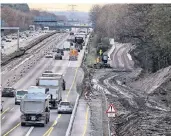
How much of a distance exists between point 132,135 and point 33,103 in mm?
6481

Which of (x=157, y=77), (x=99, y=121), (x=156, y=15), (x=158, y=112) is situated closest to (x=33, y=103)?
(x=99, y=121)

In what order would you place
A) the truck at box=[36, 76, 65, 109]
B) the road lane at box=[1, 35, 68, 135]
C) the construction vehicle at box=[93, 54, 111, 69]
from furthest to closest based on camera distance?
the construction vehicle at box=[93, 54, 111, 69] → the truck at box=[36, 76, 65, 109] → the road lane at box=[1, 35, 68, 135]

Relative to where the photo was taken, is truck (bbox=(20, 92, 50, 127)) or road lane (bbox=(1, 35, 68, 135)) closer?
truck (bbox=(20, 92, 50, 127))

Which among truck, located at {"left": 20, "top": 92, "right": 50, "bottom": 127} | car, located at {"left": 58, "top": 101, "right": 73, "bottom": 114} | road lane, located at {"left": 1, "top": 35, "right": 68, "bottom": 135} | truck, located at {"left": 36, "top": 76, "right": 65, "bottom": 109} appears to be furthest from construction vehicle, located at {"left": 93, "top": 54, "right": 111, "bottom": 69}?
truck, located at {"left": 20, "top": 92, "right": 50, "bottom": 127}

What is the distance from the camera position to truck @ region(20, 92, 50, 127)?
32.5 metres

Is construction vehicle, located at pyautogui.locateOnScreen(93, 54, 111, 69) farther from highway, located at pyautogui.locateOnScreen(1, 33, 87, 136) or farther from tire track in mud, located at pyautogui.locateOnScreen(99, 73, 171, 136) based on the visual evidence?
tire track in mud, located at pyautogui.locateOnScreen(99, 73, 171, 136)

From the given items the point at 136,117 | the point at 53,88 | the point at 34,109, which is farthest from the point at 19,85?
the point at 34,109

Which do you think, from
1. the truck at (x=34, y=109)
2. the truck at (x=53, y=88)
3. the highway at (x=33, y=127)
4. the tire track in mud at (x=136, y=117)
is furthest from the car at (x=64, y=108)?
the truck at (x=34, y=109)

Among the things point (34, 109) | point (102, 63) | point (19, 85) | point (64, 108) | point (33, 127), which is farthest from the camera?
point (102, 63)

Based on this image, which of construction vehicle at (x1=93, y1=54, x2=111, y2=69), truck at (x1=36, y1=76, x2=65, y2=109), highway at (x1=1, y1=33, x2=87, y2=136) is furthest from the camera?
construction vehicle at (x1=93, y1=54, x2=111, y2=69)

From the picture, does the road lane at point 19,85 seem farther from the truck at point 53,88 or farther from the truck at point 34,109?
the truck at point 53,88

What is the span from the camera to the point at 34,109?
106 ft

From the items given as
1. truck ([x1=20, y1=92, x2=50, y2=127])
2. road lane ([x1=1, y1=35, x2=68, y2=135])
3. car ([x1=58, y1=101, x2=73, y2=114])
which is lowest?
road lane ([x1=1, y1=35, x2=68, y2=135])

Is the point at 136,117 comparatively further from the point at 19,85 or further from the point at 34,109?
the point at 19,85
